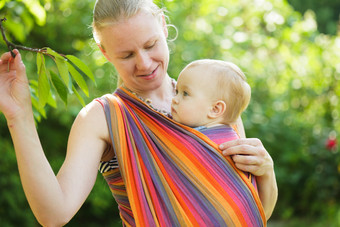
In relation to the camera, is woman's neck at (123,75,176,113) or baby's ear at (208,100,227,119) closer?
baby's ear at (208,100,227,119)

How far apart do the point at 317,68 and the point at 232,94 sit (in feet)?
13.6

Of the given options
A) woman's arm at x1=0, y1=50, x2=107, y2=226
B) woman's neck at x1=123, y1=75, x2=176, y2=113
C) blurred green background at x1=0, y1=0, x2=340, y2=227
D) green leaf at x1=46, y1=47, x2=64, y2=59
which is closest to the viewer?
woman's arm at x1=0, y1=50, x2=107, y2=226

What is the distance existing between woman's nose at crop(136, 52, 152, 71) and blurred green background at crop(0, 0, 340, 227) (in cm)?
213

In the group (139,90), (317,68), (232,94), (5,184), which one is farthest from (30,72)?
(317,68)

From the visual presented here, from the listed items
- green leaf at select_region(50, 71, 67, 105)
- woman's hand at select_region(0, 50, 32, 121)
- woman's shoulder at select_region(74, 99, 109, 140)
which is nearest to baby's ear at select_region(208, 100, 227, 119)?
woman's shoulder at select_region(74, 99, 109, 140)

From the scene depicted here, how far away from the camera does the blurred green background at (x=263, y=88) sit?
408cm

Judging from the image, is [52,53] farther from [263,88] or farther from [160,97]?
[263,88]

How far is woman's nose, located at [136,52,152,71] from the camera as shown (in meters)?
1.53

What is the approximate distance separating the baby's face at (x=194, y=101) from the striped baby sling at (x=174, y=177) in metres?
0.07

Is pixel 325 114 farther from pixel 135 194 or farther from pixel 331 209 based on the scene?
pixel 135 194

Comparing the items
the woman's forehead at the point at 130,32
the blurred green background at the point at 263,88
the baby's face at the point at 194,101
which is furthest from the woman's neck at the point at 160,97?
the blurred green background at the point at 263,88

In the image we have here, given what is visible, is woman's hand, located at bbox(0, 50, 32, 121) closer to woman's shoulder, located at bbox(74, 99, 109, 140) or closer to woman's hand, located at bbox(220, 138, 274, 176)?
woman's shoulder, located at bbox(74, 99, 109, 140)

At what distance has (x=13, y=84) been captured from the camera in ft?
4.22

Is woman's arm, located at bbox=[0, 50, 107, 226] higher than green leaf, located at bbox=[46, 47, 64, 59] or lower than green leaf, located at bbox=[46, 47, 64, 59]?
lower
